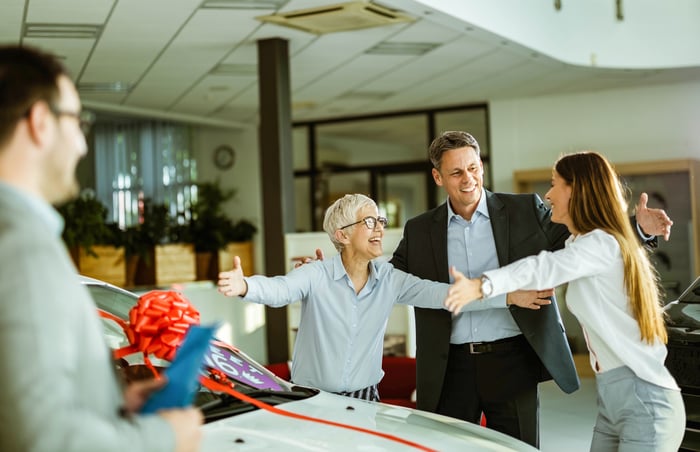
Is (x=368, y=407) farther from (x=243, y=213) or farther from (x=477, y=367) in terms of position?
(x=243, y=213)

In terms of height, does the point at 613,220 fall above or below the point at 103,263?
above

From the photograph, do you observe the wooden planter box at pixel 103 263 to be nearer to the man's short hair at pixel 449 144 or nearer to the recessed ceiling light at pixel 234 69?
the recessed ceiling light at pixel 234 69

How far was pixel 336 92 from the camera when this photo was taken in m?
10.1

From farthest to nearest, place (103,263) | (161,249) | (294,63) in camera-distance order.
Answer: (161,249)
(103,263)
(294,63)

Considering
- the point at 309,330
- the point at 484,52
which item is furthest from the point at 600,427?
the point at 484,52

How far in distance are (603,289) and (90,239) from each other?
24.2 feet

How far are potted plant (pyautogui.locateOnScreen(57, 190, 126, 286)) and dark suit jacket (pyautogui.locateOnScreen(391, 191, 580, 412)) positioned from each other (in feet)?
20.3

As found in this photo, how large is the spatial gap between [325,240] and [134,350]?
523 cm

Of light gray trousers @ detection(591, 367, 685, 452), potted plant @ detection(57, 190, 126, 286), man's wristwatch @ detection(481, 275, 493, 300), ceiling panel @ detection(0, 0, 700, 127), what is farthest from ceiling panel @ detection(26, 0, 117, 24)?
light gray trousers @ detection(591, 367, 685, 452)

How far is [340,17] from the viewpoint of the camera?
678 cm

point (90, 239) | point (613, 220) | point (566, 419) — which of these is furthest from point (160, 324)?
point (90, 239)

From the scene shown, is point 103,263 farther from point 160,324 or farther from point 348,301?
point 160,324

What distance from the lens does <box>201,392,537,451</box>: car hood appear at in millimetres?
2090

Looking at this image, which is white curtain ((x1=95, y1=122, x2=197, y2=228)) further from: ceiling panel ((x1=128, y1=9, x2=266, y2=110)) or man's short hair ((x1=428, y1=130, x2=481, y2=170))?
man's short hair ((x1=428, y1=130, x2=481, y2=170))
